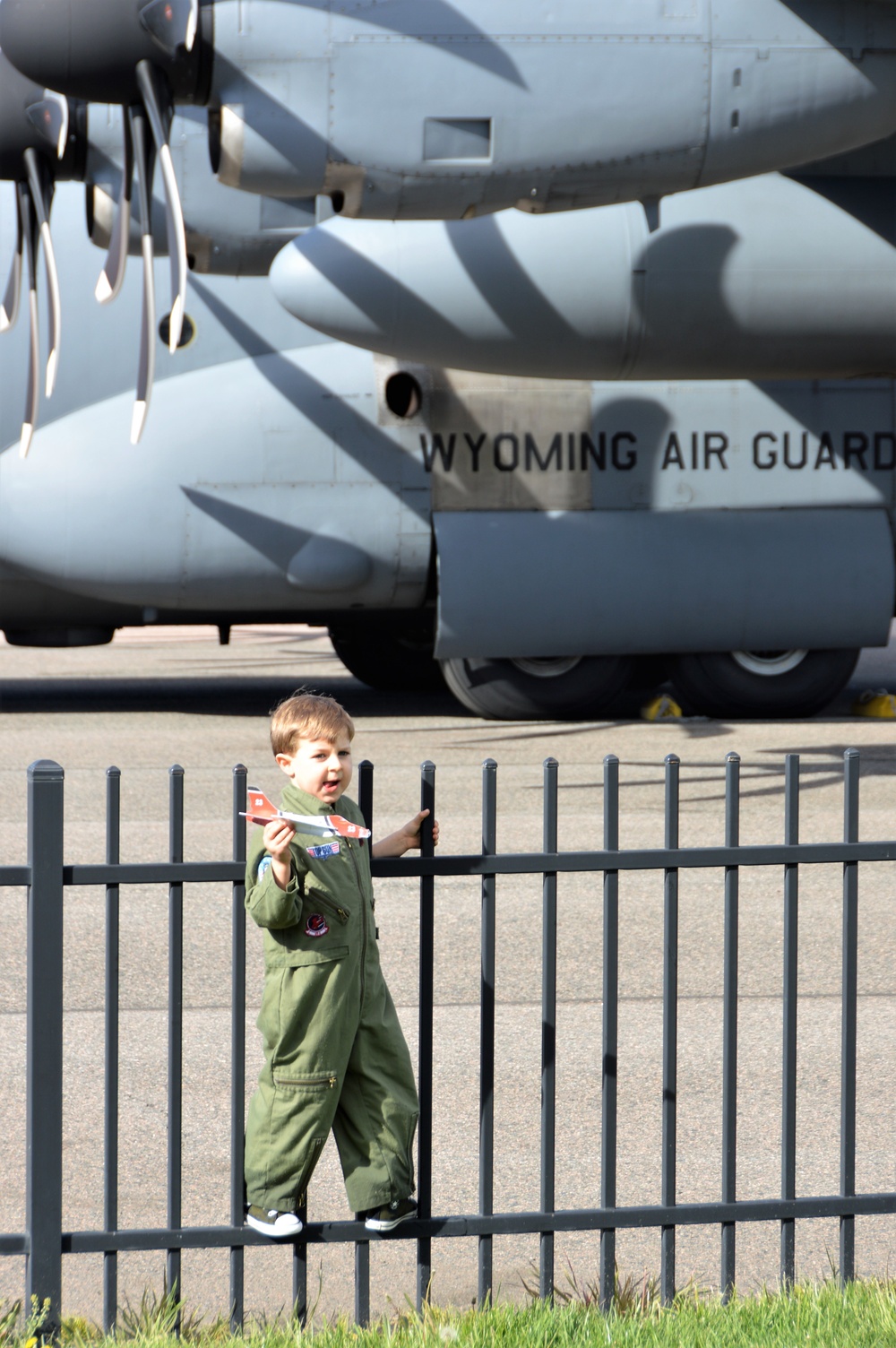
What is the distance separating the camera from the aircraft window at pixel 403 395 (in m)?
12.5

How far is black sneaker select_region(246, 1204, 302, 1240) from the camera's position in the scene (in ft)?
10.6

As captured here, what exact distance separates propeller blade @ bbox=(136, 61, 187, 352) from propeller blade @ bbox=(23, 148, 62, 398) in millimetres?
2436

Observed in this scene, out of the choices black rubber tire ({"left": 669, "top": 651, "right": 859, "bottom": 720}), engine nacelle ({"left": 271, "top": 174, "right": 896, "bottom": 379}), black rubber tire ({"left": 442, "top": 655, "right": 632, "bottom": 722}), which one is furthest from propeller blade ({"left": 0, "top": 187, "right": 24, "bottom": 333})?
black rubber tire ({"left": 669, "top": 651, "right": 859, "bottom": 720})

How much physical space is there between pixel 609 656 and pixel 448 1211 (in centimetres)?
939

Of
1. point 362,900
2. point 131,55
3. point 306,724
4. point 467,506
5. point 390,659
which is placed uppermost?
point 131,55

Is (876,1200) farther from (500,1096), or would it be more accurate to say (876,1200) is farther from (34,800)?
(34,800)

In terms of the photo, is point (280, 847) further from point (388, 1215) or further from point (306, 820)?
point (388, 1215)

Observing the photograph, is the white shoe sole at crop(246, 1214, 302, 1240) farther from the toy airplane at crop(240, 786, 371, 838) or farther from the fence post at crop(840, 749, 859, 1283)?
the fence post at crop(840, 749, 859, 1283)

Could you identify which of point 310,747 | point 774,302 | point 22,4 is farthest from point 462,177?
point 310,747

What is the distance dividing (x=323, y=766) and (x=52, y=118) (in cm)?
920

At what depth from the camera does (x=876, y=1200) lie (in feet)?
11.7

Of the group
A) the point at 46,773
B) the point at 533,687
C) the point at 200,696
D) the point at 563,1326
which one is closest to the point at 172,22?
the point at 46,773

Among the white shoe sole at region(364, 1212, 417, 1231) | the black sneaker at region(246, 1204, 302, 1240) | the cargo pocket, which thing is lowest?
the white shoe sole at region(364, 1212, 417, 1231)

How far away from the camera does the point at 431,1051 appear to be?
345cm
